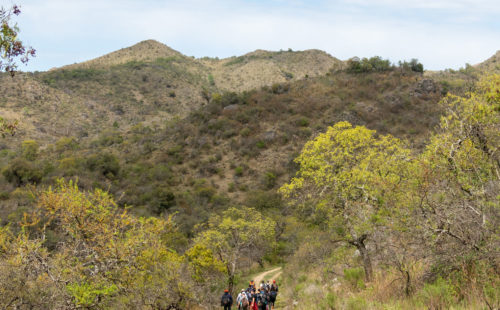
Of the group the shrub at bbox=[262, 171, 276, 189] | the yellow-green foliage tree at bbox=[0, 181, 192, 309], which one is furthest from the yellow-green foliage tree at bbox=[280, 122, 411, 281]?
the shrub at bbox=[262, 171, 276, 189]

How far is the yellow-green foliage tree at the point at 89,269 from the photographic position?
8.58 metres

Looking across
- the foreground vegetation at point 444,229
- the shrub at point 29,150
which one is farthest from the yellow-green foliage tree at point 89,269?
the shrub at point 29,150

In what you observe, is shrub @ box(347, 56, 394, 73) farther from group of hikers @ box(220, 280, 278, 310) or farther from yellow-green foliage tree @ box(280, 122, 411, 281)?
group of hikers @ box(220, 280, 278, 310)

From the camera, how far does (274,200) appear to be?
116 feet

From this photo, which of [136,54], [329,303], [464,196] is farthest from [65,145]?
[136,54]

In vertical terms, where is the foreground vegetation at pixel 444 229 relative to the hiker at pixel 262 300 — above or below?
above

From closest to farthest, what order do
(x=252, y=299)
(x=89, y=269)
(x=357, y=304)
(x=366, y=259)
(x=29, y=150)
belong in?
1. (x=357, y=304)
2. (x=89, y=269)
3. (x=366, y=259)
4. (x=252, y=299)
5. (x=29, y=150)

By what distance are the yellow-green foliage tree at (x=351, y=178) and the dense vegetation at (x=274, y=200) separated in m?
0.06

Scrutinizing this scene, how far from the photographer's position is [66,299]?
28.6 feet

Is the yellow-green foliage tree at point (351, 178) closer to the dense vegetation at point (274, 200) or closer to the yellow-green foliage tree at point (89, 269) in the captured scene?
the dense vegetation at point (274, 200)

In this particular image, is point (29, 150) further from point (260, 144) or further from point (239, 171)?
point (260, 144)

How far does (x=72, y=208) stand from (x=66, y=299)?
345 centimetres

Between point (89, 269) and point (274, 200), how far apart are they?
2607 cm

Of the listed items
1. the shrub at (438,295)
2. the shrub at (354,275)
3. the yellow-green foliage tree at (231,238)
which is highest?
the shrub at (438,295)
